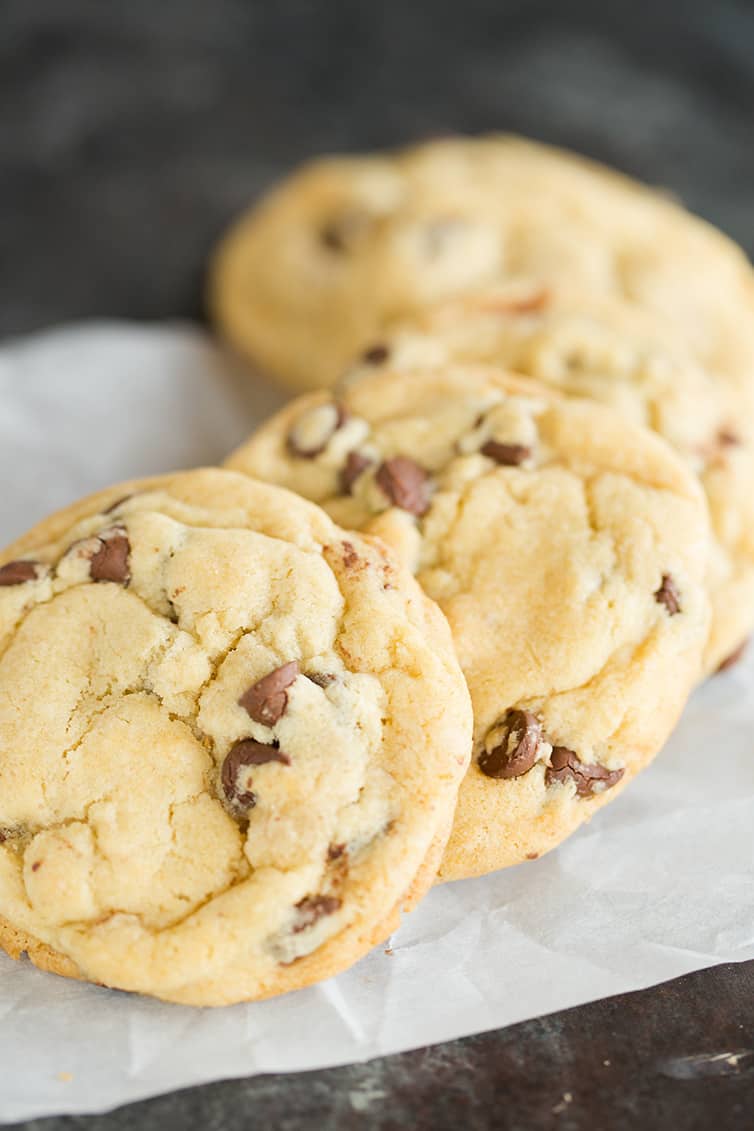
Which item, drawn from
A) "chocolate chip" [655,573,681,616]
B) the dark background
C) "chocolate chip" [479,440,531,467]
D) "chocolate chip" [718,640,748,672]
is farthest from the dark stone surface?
the dark background

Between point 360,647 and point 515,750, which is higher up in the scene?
point 360,647

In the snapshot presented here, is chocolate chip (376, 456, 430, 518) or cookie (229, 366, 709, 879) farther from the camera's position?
chocolate chip (376, 456, 430, 518)

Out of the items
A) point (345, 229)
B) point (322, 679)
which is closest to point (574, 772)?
point (322, 679)

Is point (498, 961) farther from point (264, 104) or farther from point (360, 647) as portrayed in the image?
point (264, 104)

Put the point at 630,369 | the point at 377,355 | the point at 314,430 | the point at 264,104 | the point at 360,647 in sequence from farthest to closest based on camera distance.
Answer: the point at 264,104 < the point at 377,355 < the point at 630,369 < the point at 314,430 < the point at 360,647

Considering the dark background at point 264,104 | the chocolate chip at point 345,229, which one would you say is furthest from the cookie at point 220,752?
the dark background at point 264,104

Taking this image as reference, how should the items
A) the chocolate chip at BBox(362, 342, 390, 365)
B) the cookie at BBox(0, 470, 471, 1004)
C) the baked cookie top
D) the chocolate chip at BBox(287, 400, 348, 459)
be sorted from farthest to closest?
1. the baked cookie top
2. the chocolate chip at BBox(362, 342, 390, 365)
3. the chocolate chip at BBox(287, 400, 348, 459)
4. the cookie at BBox(0, 470, 471, 1004)

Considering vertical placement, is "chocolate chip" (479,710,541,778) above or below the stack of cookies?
below

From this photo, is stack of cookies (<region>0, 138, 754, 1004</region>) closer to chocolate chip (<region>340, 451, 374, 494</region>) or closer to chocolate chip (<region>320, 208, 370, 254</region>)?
chocolate chip (<region>340, 451, 374, 494</region>)
